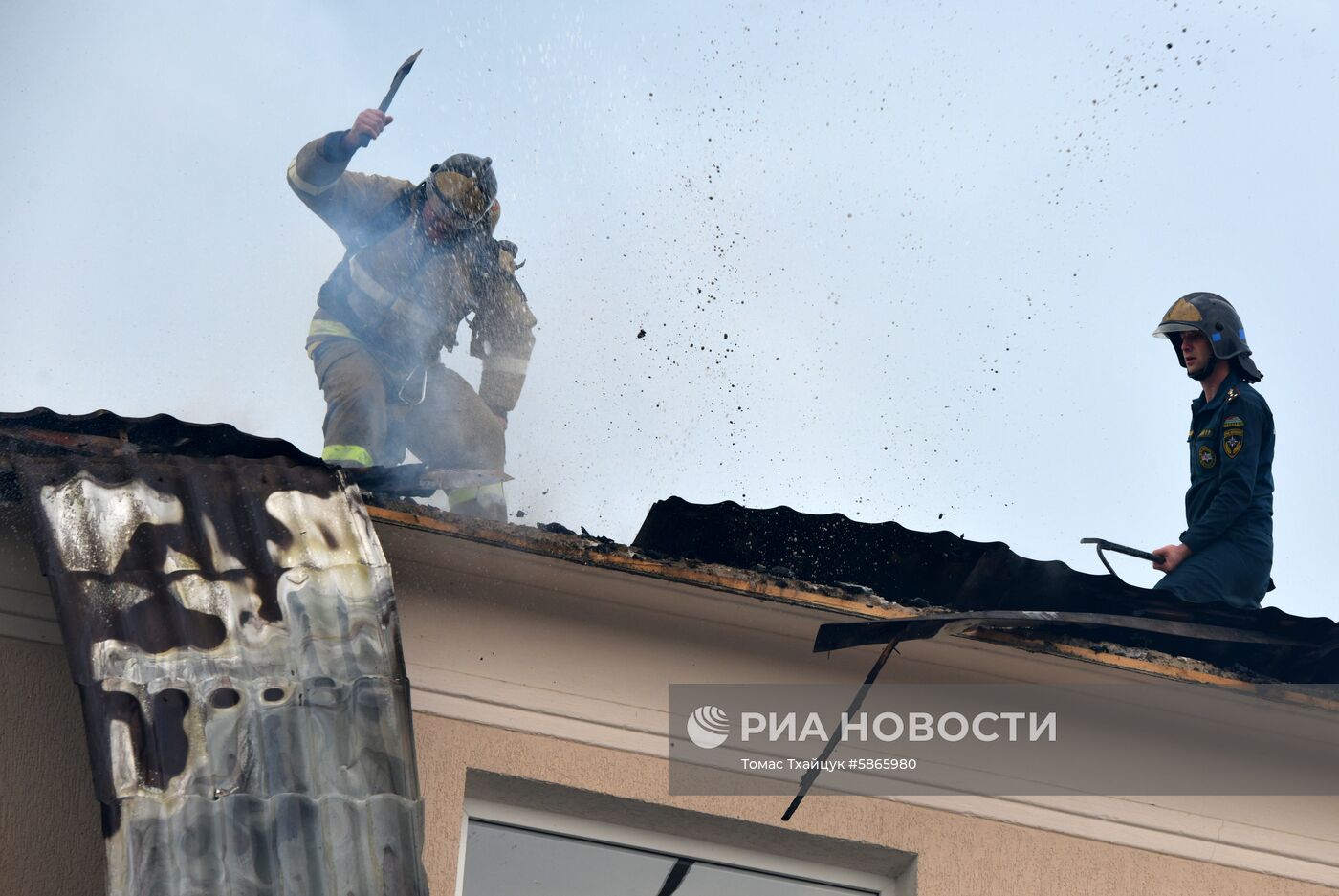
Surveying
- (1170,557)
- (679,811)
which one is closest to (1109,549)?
(1170,557)

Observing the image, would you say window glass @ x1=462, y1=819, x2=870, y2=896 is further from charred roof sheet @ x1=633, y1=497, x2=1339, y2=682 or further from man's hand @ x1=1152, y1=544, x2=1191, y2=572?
man's hand @ x1=1152, y1=544, x2=1191, y2=572

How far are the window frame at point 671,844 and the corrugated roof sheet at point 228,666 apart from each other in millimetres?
737

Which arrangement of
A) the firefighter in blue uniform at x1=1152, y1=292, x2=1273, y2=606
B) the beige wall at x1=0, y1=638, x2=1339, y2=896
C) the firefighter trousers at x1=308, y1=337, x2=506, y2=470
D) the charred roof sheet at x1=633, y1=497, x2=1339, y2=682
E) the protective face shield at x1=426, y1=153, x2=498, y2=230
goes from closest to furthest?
the beige wall at x1=0, y1=638, x2=1339, y2=896 < the charred roof sheet at x1=633, y1=497, x2=1339, y2=682 < the firefighter in blue uniform at x1=1152, y1=292, x2=1273, y2=606 < the firefighter trousers at x1=308, y1=337, x2=506, y2=470 < the protective face shield at x1=426, y1=153, x2=498, y2=230

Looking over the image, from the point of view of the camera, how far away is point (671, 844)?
16.6ft

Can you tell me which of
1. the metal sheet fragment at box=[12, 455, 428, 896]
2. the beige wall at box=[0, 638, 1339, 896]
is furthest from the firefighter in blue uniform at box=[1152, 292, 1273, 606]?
the metal sheet fragment at box=[12, 455, 428, 896]

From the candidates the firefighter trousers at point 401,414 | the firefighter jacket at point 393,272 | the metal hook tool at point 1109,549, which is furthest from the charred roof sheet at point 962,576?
the firefighter jacket at point 393,272

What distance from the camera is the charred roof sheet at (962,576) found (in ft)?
17.3

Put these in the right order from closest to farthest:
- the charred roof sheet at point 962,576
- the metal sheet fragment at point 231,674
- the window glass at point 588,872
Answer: the metal sheet fragment at point 231,674, the window glass at point 588,872, the charred roof sheet at point 962,576

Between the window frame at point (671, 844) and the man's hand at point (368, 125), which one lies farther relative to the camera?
the man's hand at point (368, 125)

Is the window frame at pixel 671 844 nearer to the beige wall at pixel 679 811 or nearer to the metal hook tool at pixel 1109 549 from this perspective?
the beige wall at pixel 679 811

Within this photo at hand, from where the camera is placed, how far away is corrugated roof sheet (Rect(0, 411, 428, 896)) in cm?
400

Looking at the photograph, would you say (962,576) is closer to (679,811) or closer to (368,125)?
(679,811)

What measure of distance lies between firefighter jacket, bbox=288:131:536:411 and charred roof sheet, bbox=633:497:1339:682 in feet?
8.02

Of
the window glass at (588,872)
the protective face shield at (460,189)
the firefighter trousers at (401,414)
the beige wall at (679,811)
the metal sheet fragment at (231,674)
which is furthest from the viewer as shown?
the protective face shield at (460,189)
